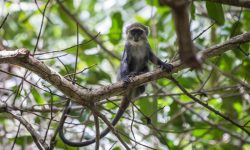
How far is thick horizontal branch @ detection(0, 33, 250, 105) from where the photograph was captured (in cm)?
304

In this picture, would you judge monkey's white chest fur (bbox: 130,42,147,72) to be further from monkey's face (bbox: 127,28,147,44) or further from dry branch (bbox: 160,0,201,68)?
dry branch (bbox: 160,0,201,68)

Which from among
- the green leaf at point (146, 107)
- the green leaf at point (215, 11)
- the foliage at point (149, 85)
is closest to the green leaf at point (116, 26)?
the foliage at point (149, 85)

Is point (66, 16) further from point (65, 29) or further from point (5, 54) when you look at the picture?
point (5, 54)

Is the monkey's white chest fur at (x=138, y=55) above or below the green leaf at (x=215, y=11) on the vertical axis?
above

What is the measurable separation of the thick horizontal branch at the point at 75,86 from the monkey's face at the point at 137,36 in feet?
6.87

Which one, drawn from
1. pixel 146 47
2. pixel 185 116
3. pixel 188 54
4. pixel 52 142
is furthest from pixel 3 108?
pixel 185 116

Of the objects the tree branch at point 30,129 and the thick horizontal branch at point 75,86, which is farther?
the tree branch at point 30,129

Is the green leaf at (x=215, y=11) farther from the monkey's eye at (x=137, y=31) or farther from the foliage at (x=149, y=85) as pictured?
the monkey's eye at (x=137, y=31)

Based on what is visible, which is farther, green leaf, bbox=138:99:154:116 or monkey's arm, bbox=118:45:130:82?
monkey's arm, bbox=118:45:130:82

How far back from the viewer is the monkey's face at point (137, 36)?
220 inches

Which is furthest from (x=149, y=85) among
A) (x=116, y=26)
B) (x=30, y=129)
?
(x=30, y=129)

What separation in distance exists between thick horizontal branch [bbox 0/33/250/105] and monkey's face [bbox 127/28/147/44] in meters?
2.09

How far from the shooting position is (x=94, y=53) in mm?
6211

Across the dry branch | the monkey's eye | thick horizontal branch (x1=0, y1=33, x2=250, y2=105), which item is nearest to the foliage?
the monkey's eye
